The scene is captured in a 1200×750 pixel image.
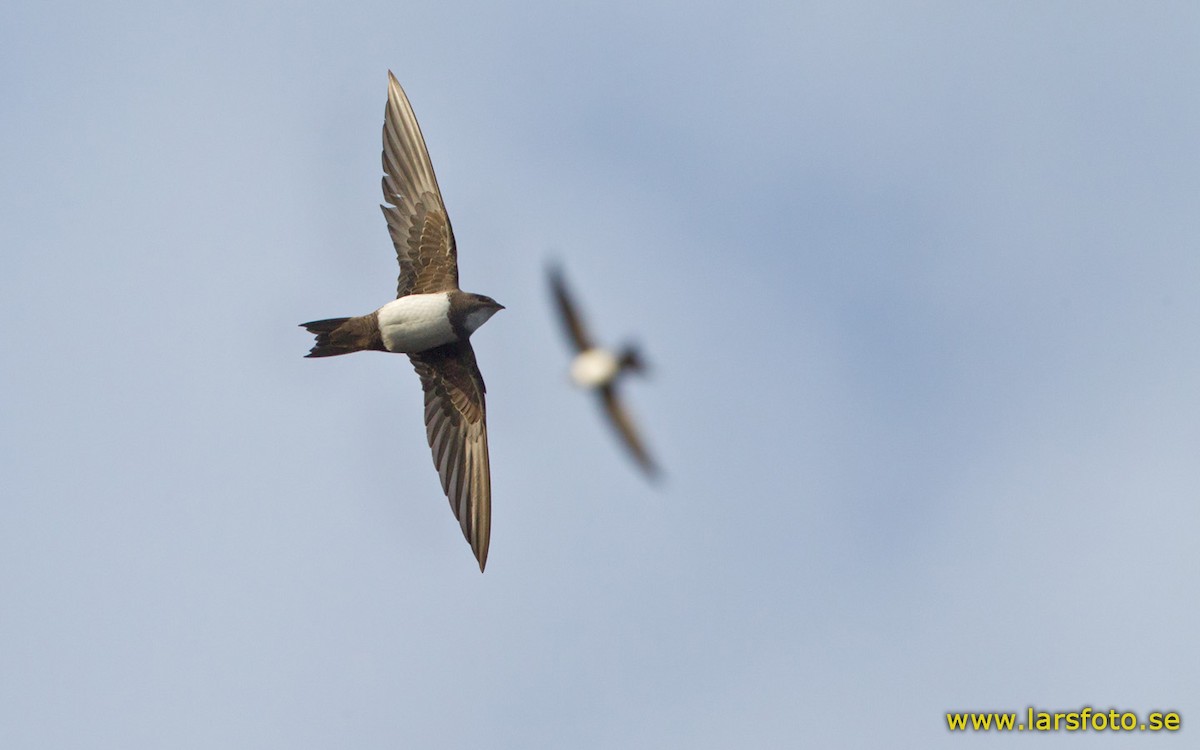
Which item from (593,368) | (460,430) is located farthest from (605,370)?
(460,430)

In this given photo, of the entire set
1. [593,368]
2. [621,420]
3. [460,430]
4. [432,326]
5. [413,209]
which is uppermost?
[413,209]

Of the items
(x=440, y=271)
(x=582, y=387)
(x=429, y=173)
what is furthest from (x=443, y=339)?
(x=582, y=387)

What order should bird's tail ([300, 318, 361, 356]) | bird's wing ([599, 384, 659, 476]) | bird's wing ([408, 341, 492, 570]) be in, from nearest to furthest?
1. bird's wing ([599, 384, 659, 476])
2. bird's tail ([300, 318, 361, 356])
3. bird's wing ([408, 341, 492, 570])

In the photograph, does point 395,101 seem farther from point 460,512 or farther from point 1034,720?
point 1034,720

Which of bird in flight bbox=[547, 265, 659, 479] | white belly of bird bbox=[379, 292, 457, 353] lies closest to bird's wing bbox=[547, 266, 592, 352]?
bird in flight bbox=[547, 265, 659, 479]

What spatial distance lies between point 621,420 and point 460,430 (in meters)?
6.65

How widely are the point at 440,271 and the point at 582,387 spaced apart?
6462 millimetres

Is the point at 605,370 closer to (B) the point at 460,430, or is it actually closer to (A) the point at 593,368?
(A) the point at 593,368

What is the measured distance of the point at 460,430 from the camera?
17.3m

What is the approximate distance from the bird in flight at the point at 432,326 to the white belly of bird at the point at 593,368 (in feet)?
19.4

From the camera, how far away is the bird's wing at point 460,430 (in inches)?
667

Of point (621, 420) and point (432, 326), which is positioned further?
point (432, 326)

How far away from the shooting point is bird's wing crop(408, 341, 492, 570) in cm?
1695

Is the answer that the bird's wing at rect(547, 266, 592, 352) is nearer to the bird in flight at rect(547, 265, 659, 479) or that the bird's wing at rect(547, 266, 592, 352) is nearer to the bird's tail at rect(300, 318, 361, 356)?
the bird in flight at rect(547, 265, 659, 479)
